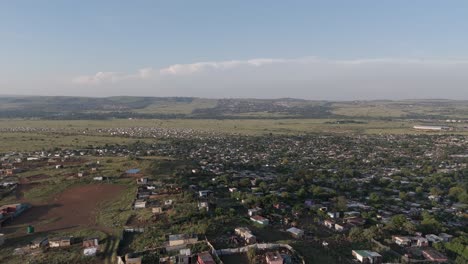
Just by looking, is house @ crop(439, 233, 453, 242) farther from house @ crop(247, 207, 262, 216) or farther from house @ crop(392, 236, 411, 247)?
house @ crop(247, 207, 262, 216)

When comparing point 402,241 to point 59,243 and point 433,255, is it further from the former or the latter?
point 59,243

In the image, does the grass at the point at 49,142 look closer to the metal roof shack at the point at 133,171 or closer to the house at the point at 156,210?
the metal roof shack at the point at 133,171

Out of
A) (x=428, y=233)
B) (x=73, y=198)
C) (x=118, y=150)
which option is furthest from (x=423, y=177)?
(x=118, y=150)

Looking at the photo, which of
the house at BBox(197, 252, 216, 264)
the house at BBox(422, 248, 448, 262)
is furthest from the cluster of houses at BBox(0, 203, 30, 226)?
the house at BBox(422, 248, 448, 262)

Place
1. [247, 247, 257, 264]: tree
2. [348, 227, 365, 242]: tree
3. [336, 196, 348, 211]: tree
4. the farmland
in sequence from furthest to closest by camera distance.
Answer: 1. [336, 196, 348, 211]: tree
2. [348, 227, 365, 242]: tree
3. the farmland
4. [247, 247, 257, 264]: tree

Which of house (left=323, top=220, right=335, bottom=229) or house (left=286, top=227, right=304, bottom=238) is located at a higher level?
house (left=286, top=227, right=304, bottom=238)

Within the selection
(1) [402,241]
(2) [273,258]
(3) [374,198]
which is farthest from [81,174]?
(1) [402,241]
